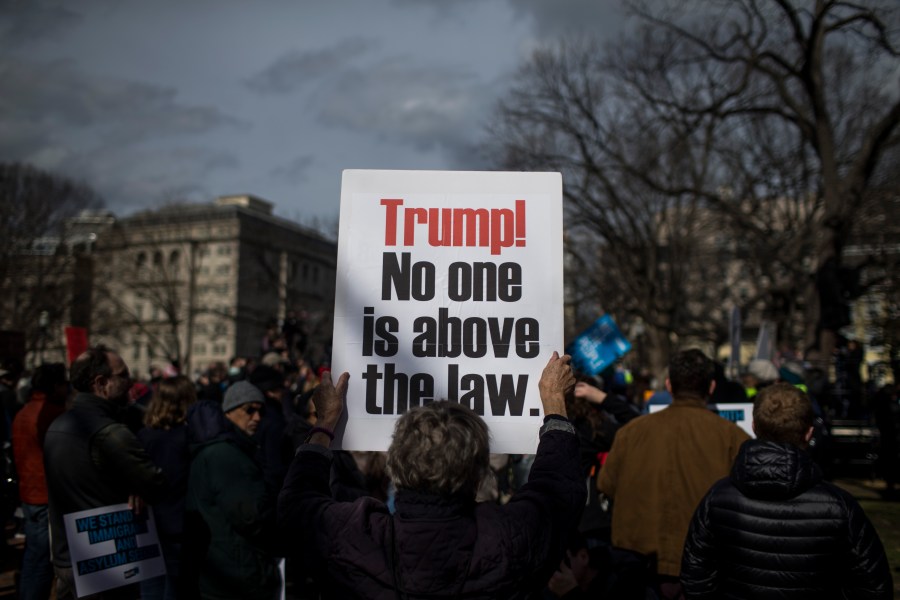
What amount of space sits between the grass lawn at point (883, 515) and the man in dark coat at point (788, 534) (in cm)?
467

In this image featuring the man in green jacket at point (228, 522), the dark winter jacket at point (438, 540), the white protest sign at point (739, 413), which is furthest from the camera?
the white protest sign at point (739, 413)

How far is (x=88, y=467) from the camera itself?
4797 millimetres

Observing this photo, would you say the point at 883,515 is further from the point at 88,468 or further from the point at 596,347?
the point at 88,468

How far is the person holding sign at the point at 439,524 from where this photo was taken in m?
2.41

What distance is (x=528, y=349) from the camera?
3.47 m

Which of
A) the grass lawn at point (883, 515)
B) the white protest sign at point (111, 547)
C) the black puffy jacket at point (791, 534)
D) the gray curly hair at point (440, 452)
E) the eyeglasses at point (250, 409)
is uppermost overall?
the eyeglasses at point (250, 409)

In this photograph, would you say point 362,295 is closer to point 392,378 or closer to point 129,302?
point 392,378

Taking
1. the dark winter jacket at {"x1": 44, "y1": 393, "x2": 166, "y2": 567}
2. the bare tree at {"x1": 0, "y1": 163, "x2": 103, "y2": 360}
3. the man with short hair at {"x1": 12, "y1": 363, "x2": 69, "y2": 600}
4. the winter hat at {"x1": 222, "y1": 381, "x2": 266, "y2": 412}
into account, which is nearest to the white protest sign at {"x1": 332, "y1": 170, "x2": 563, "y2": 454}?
the dark winter jacket at {"x1": 44, "y1": 393, "x2": 166, "y2": 567}

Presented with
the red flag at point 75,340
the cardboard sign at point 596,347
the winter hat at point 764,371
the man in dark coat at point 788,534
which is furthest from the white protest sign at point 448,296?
the red flag at point 75,340

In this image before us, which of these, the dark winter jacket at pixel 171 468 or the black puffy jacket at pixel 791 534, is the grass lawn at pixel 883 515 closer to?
the black puffy jacket at pixel 791 534

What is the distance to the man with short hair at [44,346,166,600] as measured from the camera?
15.7ft

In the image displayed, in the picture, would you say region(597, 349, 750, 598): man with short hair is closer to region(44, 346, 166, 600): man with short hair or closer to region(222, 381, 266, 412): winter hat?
region(222, 381, 266, 412): winter hat

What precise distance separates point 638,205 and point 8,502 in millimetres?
24725

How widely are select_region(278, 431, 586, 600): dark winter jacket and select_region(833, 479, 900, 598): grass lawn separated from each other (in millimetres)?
5966
